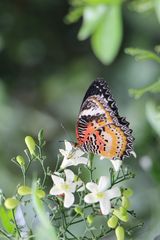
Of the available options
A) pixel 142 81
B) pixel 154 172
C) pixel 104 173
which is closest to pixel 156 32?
pixel 142 81

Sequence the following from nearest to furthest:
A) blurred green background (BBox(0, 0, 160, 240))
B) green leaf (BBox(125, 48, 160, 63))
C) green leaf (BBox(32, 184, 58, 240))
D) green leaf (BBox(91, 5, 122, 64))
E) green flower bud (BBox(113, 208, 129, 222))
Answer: green leaf (BBox(32, 184, 58, 240)) < green flower bud (BBox(113, 208, 129, 222)) < green leaf (BBox(125, 48, 160, 63)) < green leaf (BBox(91, 5, 122, 64)) < blurred green background (BBox(0, 0, 160, 240))

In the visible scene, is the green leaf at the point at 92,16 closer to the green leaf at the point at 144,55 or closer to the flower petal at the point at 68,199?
the green leaf at the point at 144,55

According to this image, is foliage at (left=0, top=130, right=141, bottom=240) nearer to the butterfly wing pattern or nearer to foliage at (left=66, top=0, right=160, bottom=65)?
the butterfly wing pattern

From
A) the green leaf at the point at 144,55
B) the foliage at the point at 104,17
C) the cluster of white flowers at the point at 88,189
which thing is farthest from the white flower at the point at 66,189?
the foliage at the point at 104,17

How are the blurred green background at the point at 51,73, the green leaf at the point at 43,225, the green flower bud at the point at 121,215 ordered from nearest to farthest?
the green leaf at the point at 43,225, the green flower bud at the point at 121,215, the blurred green background at the point at 51,73

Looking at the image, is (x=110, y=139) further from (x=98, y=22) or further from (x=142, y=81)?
(x=142, y=81)

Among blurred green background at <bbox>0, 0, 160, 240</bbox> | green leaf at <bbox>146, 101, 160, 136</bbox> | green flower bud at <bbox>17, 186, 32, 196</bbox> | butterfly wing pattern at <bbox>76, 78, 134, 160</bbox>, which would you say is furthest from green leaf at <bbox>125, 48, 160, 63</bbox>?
blurred green background at <bbox>0, 0, 160, 240</bbox>

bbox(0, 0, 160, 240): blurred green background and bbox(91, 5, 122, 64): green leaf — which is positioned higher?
bbox(0, 0, 160, 240): blurred green background
